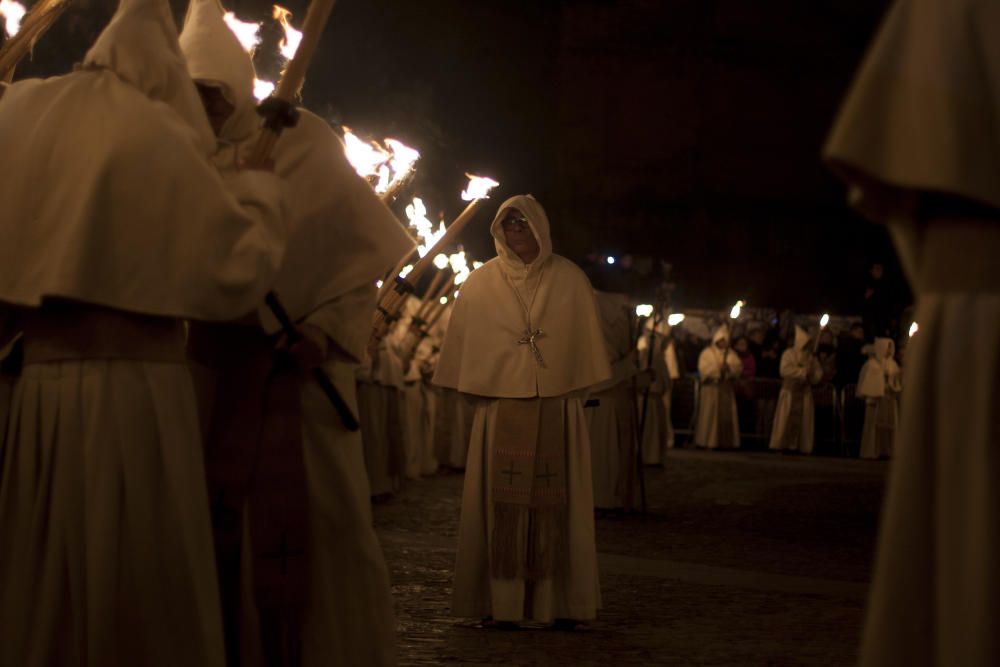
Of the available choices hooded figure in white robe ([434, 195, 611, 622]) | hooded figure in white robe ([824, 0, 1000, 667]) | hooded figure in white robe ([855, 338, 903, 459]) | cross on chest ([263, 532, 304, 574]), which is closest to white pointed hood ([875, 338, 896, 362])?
hooded figure in white robe ([855, 338, 903, 459])

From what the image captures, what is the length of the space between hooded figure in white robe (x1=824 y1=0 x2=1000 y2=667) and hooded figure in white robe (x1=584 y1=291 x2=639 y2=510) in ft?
37.1

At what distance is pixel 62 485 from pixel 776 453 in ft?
90.3

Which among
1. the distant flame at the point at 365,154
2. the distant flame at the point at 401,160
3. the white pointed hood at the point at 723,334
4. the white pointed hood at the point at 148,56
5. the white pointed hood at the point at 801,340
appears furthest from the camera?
the white pointed hood at the point at 723,334

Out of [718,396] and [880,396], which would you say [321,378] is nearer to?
[880,396]

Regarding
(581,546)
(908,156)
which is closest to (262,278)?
(908,156)

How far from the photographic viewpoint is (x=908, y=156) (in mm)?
3045

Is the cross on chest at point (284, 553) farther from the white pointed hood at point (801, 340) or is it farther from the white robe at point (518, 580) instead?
the white pointed hood at point (801, 340)

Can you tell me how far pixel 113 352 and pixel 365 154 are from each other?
3.66 metres

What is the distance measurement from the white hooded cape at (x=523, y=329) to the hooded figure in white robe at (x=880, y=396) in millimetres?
21195

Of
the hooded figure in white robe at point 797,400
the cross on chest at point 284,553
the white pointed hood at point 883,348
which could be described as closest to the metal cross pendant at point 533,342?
the cross on chest at point 284,553

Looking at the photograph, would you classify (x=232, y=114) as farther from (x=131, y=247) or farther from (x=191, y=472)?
(x=191, y=472)

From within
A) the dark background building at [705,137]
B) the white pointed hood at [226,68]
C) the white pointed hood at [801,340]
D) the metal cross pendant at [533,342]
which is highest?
the dark background building at [705,137]

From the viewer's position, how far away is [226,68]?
16.1ft

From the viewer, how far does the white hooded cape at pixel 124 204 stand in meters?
4.06
